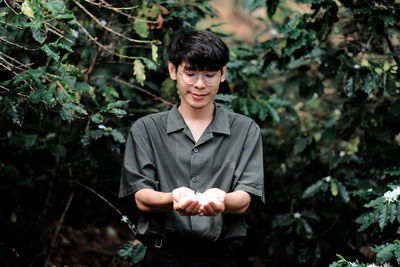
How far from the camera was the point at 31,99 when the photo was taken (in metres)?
2.53

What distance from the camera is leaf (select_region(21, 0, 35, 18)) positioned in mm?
2475

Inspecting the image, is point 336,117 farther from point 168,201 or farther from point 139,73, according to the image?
point 168,201

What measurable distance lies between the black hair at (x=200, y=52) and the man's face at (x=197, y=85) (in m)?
0.03

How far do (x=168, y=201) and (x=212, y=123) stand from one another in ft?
1.57

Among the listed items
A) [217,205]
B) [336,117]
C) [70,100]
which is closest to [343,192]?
[336,117]

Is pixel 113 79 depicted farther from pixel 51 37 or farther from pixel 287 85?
pixel 287 85

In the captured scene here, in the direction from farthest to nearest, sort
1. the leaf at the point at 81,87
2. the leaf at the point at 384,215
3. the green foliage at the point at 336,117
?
the green foliage at the point at 336,117, the leaf at the point at 81,87, the leaf at the point at 384,215

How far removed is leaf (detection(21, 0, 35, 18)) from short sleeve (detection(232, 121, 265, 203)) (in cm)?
125

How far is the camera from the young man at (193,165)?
228 centimetres

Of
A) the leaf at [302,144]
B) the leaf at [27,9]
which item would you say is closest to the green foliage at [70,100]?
the leaf at [27,9]

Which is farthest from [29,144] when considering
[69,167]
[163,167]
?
[163,167]

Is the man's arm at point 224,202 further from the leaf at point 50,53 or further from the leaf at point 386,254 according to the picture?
the leaf at point 50,53

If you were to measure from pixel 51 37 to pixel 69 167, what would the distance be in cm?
129

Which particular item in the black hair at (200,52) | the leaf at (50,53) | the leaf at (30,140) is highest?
the black hair at (200,52)
